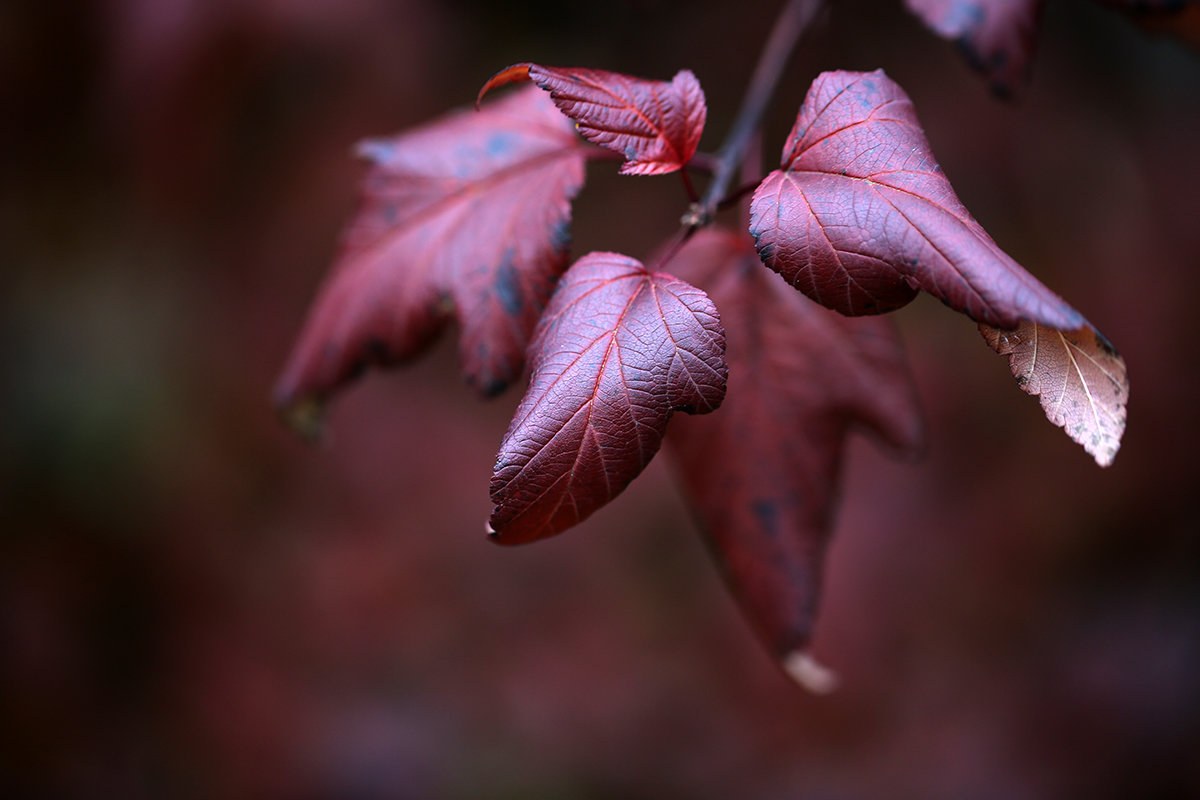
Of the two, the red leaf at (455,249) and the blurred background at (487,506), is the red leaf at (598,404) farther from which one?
the blurred background at (487,506)

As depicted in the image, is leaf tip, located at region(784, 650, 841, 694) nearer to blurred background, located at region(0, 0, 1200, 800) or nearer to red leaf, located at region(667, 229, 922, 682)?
red leaf, located at region(667, 229, 922, 682)

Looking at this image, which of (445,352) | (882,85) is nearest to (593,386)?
(882,85)

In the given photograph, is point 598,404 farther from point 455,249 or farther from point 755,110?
point 755,110

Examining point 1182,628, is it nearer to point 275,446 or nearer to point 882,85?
point 882,85

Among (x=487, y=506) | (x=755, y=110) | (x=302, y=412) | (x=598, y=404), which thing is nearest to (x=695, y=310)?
(x=598, y=404)

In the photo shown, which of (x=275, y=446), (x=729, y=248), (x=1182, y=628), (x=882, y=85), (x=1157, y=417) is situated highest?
(x=882, y=85)

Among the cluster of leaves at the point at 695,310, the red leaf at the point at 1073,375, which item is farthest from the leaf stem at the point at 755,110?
the red leaf at the point at 1073,375
